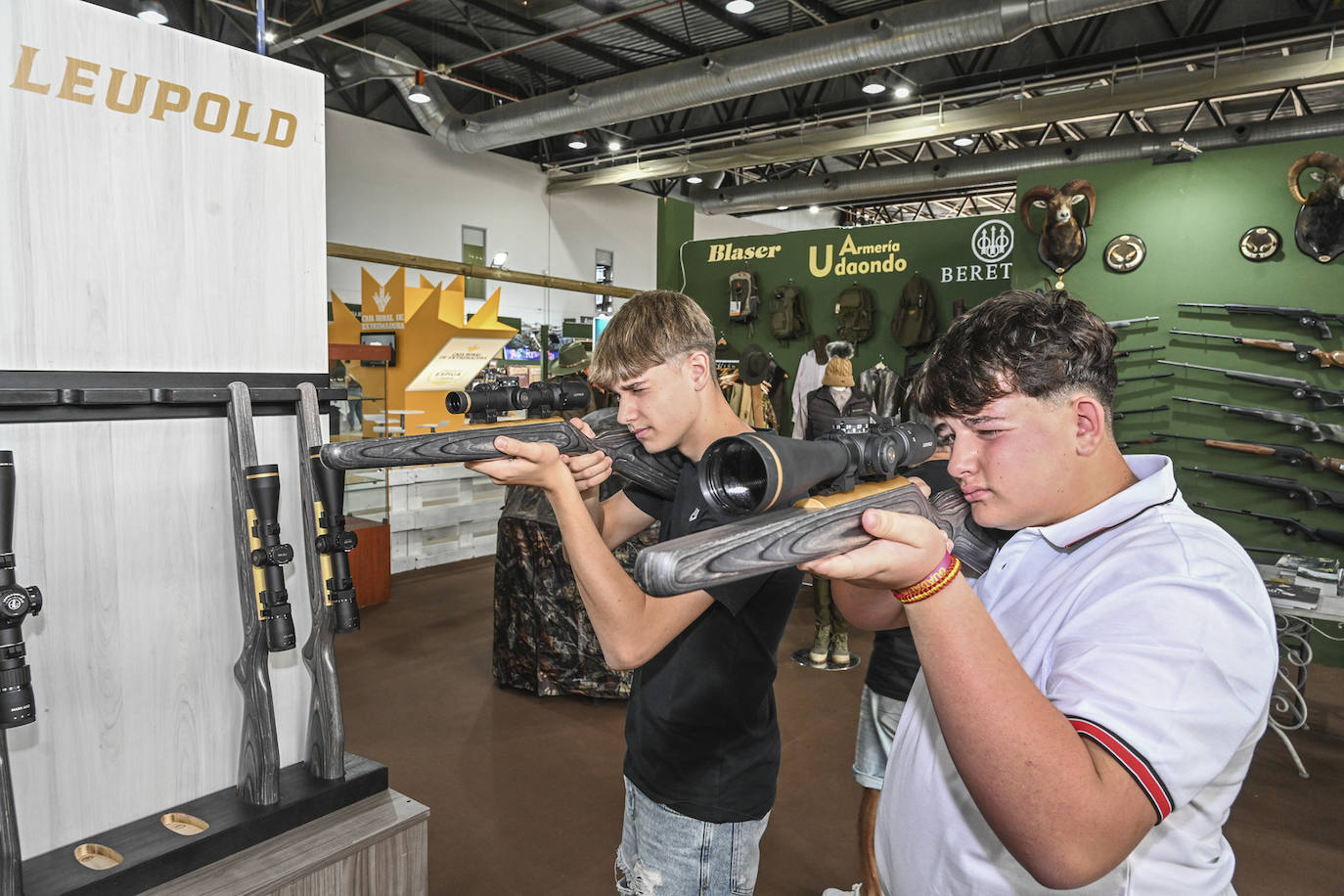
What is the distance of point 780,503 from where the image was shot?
2.78 feet

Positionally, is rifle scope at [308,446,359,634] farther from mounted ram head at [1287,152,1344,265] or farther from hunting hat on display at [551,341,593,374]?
mounted ram head at [1287,152,1344,265]

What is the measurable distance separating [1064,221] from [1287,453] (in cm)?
220

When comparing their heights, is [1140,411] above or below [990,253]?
below

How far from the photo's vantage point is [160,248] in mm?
1594

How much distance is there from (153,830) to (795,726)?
304cm

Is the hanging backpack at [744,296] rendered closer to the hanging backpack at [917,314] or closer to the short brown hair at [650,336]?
the hanging backpack at [917,314]

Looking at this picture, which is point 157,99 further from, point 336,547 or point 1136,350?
point 1136,350

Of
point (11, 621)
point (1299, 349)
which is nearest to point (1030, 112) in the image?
point (1299, 349)

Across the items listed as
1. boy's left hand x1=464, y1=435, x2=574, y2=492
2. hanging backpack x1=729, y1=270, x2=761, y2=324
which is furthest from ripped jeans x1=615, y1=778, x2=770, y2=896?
hanging backpack x1=729, y1=270, x2=761, y2=324

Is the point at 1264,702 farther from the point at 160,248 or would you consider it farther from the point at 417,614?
Result: the point at 417,614

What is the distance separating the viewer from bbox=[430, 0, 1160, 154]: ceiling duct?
603cm

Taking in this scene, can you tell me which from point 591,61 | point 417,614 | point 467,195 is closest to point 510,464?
point 417,614

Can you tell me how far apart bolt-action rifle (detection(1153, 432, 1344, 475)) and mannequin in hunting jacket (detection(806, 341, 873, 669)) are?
254 centimetres

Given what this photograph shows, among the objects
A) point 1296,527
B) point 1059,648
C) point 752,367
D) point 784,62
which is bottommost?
point 1296,527
